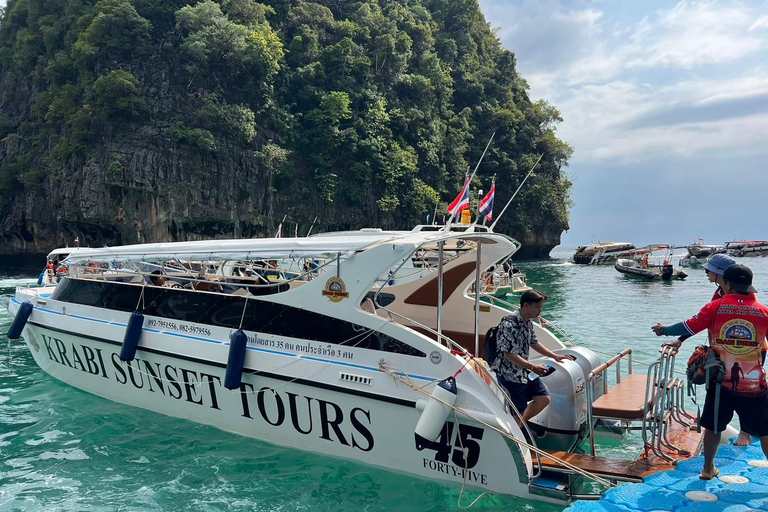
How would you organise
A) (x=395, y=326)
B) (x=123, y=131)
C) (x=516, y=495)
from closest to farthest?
1. (x=516, y=495)
2. (x=395, y=326)
3. (x=123, y=131)

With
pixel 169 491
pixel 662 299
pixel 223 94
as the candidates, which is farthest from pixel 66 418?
pixel 223 94

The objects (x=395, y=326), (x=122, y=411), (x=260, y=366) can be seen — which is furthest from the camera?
(x=122, y=411)

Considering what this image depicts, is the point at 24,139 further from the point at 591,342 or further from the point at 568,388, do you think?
the point at 568,388

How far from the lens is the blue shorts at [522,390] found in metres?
4.75

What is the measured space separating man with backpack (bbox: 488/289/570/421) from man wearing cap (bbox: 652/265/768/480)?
1.17 metres

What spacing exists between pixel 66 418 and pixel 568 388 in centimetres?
685

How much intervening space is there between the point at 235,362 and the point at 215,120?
3305cm

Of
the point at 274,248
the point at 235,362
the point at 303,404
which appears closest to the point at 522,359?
the point at 303,404

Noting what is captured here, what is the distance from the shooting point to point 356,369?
507 centimetres

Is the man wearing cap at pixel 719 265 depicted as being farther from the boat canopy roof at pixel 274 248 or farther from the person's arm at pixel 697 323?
the boat canopy roof at pixel 274 248

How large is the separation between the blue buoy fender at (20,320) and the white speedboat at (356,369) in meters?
1.88

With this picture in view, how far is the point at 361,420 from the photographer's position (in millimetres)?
5090

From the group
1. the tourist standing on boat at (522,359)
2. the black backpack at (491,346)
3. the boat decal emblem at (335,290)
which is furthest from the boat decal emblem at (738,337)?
the boat decal emblem at (335,290)

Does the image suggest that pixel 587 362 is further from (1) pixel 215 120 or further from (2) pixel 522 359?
(1) pixel 215 120
